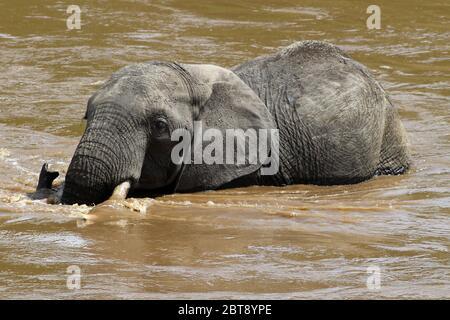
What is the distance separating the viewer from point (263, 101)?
11406mm

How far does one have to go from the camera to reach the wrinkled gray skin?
9.45m

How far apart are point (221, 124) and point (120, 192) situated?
1485mm

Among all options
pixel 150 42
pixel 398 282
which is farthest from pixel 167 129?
pixel 150 42

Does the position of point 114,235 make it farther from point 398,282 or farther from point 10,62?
point 10,62

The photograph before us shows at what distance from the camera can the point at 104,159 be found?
930 cm

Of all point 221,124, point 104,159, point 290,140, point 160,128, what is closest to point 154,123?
point 160,128

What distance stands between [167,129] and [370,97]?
9.34 feet

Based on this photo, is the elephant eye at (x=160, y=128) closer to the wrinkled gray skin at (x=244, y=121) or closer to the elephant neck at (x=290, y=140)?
the wrinkled gray skin at (x=244, y=121)

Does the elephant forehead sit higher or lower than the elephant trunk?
higher

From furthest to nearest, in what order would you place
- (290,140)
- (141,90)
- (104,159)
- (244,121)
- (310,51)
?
(310,51) → (290,140) → (244,121) → (141,90) → (104,159)

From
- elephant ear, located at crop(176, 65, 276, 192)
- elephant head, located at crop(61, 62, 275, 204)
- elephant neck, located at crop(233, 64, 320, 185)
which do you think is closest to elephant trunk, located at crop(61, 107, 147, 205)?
elephant head, located at crop(61, 62, 275, 204)

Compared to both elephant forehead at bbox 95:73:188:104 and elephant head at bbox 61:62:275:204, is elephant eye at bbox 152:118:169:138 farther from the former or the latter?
elephant forehead at bbox 95:73:188:104

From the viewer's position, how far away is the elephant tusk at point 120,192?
370 inches

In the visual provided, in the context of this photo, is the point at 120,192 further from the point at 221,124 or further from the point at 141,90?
the point at 221,124
